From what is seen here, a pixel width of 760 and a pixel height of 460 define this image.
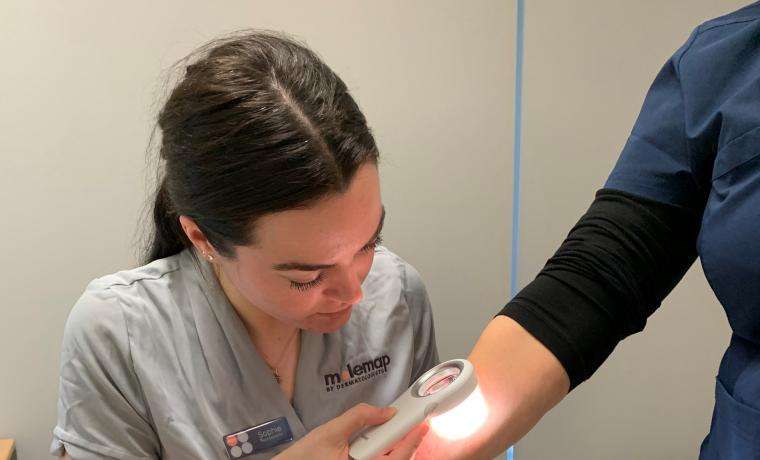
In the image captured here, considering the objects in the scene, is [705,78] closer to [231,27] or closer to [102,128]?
[231,27]

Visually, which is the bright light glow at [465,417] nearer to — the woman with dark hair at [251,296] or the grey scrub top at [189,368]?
the woman with dark hair at [251,296]

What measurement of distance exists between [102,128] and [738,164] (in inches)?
47.3

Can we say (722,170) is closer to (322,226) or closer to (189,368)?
(322,226)

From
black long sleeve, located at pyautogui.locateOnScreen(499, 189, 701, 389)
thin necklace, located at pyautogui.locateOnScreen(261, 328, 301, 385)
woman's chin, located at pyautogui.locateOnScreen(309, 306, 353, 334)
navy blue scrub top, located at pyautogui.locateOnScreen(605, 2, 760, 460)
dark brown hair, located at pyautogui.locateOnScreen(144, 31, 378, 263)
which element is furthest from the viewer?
thin necklace, located at pyautogui.locateOnScreen(261, 328, 301, 385)

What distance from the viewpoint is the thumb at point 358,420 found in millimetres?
949

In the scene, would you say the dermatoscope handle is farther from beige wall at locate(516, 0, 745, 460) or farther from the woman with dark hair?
beige wall at locate(516, 0, 745, 460)

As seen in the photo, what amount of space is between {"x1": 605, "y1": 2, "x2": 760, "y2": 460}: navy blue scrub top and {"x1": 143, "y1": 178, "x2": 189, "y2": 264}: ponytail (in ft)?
2.25

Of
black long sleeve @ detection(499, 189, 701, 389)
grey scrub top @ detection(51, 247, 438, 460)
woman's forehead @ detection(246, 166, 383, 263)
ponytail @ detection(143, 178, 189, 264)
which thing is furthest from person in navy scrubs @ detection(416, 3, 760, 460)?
ponytail @ detection(143, 178, 189, 264)

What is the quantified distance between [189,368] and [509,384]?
1.67 ft

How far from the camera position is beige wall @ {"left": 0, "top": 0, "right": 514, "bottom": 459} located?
1.42 meters

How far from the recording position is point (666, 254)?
0.79 metres

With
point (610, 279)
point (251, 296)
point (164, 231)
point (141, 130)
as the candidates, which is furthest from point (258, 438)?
point (141, 130)

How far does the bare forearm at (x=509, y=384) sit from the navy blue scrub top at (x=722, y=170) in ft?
0.57

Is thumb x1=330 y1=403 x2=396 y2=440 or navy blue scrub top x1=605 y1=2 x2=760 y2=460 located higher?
navy blue scrub top x1=605 y1=2 x2=760 y2=460
